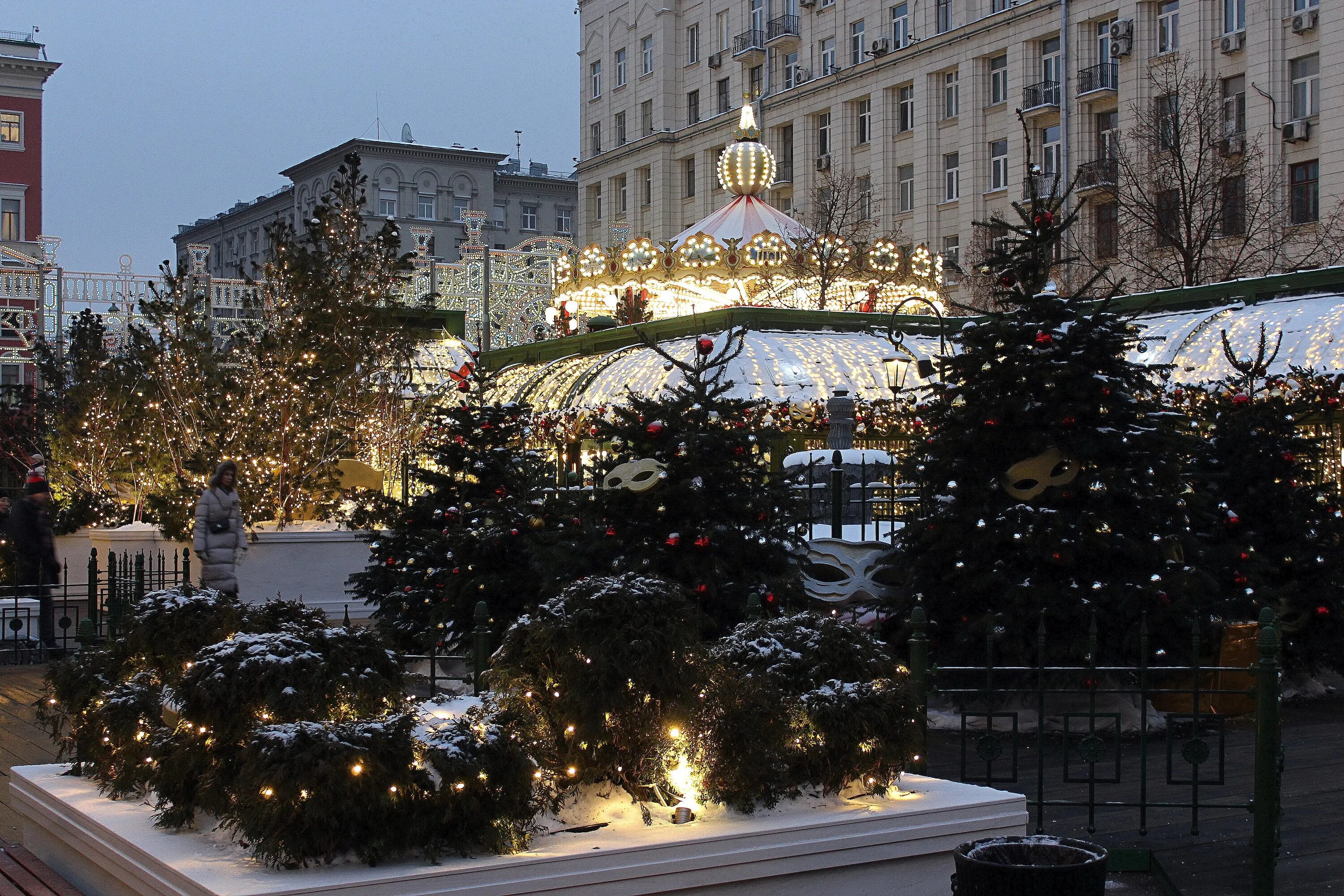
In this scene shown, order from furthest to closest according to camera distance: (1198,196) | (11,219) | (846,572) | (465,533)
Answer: (11,219) < (1198,196) < (465,533) < (846,572)

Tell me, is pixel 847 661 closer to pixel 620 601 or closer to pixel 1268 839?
pixel 620 601

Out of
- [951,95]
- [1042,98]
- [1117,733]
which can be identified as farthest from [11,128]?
[1117,733]

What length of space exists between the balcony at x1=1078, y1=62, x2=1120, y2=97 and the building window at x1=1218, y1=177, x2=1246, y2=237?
525 cm

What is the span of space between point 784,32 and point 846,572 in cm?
4232

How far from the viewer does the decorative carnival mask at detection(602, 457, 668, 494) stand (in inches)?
412

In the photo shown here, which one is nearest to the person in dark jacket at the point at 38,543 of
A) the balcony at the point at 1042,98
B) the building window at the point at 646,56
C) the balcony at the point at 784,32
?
the balcony at the point at 1042,98

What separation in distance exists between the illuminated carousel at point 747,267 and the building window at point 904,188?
2180 cm

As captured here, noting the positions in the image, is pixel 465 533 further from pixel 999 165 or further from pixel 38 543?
pixel 999 165

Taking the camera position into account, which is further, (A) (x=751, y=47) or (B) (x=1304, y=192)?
(A) (x=751, y=47)

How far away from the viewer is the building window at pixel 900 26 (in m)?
47.2

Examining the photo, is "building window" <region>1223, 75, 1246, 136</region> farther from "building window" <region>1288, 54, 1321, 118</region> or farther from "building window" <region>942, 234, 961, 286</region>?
"building window" <region>942, 234, 961, 286</region>

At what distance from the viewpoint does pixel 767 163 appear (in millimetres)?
25562

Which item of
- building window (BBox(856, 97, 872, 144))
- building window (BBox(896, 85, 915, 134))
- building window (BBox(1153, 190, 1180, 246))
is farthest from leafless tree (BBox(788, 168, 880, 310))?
building window (BBox(1153, 190, 1180, 246))

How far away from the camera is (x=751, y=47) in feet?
173
